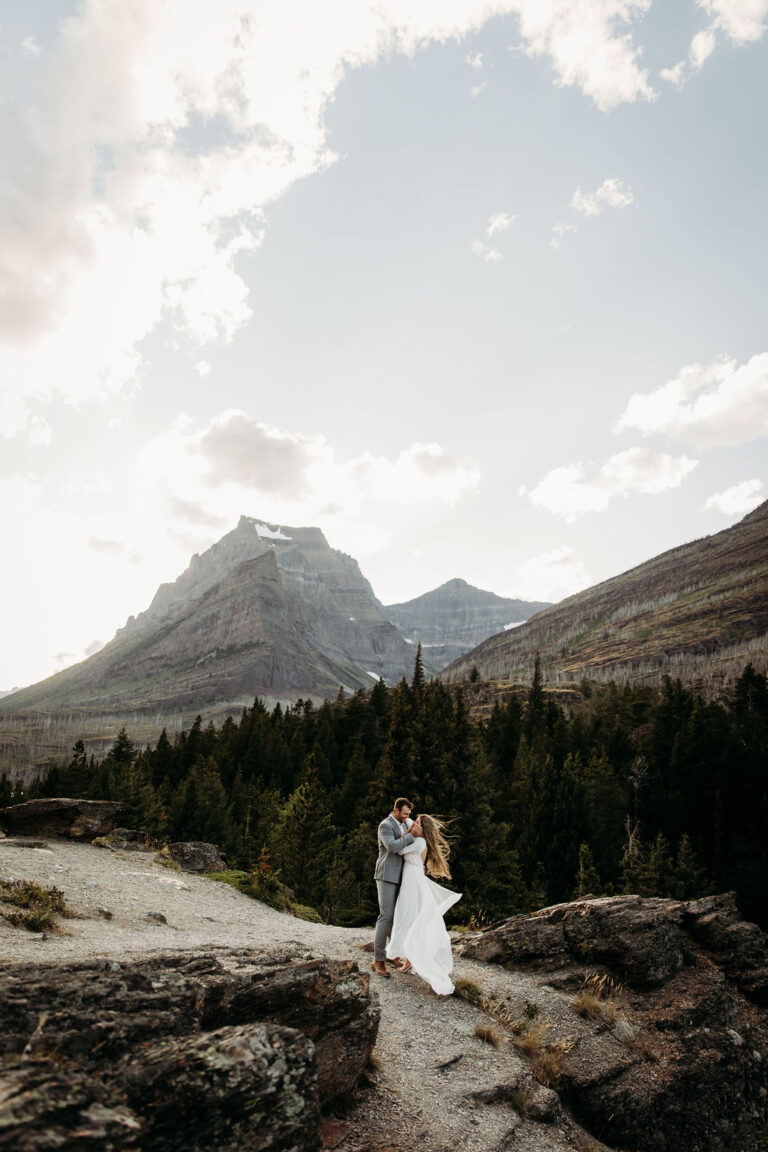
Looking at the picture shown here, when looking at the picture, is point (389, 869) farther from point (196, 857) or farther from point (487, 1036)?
point (196, 857)

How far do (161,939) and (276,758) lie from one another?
2492 inches

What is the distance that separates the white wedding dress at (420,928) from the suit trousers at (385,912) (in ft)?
0.50

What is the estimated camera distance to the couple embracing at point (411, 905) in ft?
39.1

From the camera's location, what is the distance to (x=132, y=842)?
1141 inches

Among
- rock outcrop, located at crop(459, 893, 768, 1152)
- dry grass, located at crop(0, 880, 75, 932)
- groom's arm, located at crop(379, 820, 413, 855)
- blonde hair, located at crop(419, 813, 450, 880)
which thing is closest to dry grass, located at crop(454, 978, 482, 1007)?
rock outcrop, located at crop(459, 893, 768, 1152)

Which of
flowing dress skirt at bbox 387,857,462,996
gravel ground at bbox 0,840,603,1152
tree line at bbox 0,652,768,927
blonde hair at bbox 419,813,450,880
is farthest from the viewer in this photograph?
tree line at bbox 0,652,768,927

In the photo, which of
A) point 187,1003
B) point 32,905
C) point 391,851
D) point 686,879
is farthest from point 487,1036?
point 686,879

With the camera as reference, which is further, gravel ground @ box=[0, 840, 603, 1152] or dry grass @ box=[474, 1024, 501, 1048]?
dry grass @ box=[474, 1024, 501, 1048]

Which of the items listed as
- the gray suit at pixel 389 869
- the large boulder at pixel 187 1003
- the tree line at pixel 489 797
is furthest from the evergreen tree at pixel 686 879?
the large boulder at pixel 187 1003

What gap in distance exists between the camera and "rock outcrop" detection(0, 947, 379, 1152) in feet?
13.2

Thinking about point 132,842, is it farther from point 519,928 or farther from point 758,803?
point 758,803

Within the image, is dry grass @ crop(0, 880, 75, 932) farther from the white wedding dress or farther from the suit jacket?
the white wedding dress

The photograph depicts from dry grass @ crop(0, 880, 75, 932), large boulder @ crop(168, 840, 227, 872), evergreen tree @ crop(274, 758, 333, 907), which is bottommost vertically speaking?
evergreen tree @ crop(274, 758, 333, 907)

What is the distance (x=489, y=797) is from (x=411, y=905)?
2981 cm
